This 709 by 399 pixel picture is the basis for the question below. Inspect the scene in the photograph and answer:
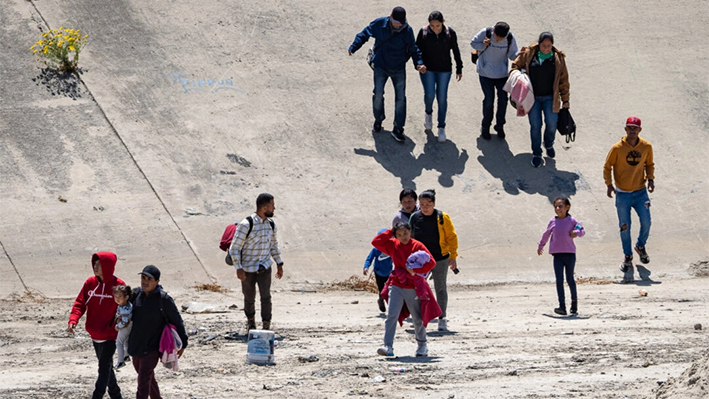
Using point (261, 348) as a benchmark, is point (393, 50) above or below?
above

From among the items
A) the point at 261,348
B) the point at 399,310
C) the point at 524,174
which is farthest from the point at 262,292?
the point at 524,174

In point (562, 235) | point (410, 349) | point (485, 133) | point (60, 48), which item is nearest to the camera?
point (410, 349)

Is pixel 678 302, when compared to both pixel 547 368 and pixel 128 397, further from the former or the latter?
pixel 128 397

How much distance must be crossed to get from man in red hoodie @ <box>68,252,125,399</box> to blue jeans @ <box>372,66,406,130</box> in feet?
24.0

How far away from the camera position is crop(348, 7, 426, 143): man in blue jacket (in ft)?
46.3

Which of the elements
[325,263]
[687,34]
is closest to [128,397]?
[325,263]

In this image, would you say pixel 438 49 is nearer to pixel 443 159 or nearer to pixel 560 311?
pixel 443 159

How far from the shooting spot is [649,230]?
42.4 ft

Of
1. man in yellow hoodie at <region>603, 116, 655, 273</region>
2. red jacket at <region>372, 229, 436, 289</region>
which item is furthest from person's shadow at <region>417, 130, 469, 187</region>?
red jacket at <region>372, 229, 436, 289</region>

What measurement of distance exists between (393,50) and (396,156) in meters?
1.58

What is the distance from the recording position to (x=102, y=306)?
7840 mm

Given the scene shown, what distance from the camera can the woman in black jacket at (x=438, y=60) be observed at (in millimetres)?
14297

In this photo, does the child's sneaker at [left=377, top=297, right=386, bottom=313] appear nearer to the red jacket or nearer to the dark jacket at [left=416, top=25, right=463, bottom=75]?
the red jacket

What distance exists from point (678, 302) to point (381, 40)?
5.81 meters
